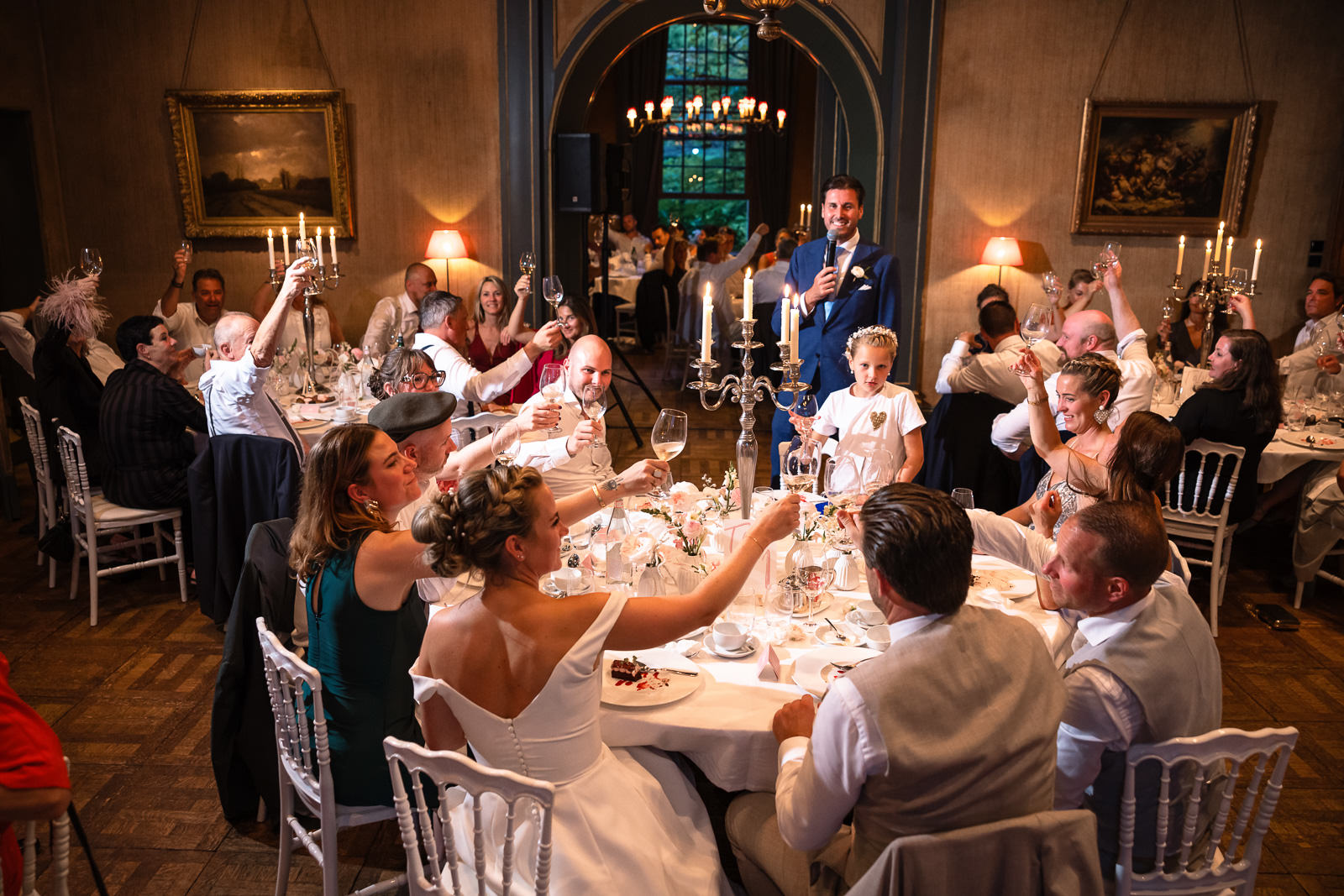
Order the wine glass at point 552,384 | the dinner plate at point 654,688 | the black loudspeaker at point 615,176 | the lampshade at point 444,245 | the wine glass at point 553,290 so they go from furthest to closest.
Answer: the black loudspeaker at point 615,176 < the lampshade at point 444,245 < the wine glass at point 553,290 < the wine glass at point 552,384 < the dinner plate at point 654,688

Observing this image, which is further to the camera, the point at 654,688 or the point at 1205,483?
the point at 1205,483

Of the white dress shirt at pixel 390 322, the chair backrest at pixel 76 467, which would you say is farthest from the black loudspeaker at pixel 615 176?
the chair backrest at pixel 76 467

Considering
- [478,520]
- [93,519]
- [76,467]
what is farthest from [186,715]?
[478,520]

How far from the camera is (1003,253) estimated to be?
7371 millimetres

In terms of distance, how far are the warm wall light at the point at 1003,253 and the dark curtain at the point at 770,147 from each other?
7.51m

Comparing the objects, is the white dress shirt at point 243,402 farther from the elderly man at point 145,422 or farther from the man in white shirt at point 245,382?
the elderly man at point 145,422

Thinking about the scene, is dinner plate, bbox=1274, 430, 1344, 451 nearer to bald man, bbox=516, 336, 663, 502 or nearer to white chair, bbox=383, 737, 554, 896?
bald man, bbox=516, 336, 663, 502

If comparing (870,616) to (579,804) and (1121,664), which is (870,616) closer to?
(1121,664)

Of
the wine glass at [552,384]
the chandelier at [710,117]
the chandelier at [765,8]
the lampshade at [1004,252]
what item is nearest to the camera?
the chandelier at [765,8]

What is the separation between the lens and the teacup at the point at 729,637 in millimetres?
2479

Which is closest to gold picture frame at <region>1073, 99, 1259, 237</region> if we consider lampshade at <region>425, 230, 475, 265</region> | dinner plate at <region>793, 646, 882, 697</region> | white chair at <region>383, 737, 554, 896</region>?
lampshade at <region>425, 230, 475, 265</region>

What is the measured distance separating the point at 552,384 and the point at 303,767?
1.80 m

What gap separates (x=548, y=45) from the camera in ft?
24.5

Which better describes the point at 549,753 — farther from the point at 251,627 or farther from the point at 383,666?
the point at 251,627
